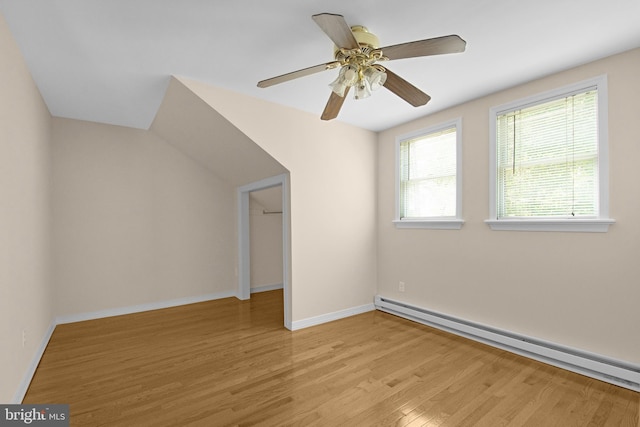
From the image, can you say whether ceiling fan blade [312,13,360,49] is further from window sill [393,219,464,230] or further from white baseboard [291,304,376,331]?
white baseboard [291,304,376,331]

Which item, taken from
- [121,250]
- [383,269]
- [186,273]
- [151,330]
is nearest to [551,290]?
[383,269]

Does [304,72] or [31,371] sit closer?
[304,72]

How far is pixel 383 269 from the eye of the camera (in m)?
4.07

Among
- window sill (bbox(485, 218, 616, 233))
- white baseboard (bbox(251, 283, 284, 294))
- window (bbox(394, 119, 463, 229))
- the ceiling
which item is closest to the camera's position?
the ceiling

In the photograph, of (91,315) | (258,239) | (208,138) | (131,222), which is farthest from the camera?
(258,239)

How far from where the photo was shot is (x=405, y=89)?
214cm

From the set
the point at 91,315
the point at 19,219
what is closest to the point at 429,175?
the point at 19,219

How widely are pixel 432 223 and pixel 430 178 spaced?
542 mm

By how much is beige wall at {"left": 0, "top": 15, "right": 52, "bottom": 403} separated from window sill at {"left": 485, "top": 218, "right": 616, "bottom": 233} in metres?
3.73

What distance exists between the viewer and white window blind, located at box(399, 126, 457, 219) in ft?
11.0

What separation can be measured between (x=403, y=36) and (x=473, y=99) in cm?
144

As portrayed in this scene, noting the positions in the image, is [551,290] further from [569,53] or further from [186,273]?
[186,273]

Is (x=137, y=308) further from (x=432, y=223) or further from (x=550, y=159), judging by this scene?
(x=550, y=159)

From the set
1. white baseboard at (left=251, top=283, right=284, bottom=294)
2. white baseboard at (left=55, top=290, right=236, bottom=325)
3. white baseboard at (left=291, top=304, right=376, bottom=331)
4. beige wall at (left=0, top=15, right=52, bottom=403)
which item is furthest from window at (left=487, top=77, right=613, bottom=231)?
white baseboard at (left=55, top=290, right=236, bottom=325)
